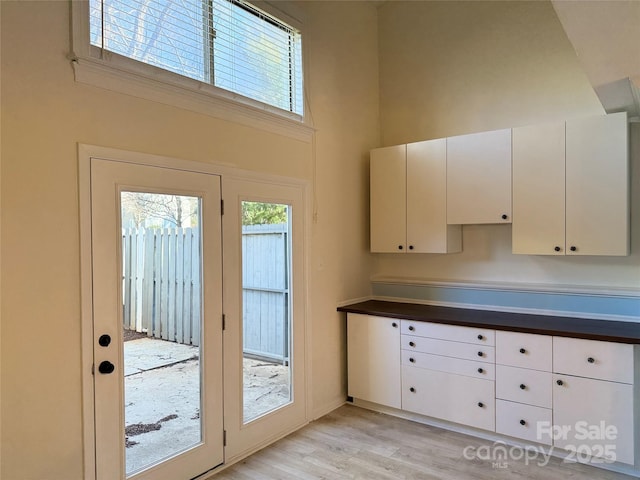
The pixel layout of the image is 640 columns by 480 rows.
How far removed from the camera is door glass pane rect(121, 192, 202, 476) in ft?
7.71

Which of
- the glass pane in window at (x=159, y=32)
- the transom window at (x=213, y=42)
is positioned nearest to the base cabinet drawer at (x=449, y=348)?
the transom window at (x=213, y=42)

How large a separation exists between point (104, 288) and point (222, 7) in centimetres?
205

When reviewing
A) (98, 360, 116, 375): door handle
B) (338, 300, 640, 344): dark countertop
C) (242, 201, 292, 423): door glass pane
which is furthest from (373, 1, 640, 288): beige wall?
(98, 360, 116, 375): door handle

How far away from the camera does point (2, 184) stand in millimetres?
1854

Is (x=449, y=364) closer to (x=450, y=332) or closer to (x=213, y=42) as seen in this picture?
(x=450, y=332)

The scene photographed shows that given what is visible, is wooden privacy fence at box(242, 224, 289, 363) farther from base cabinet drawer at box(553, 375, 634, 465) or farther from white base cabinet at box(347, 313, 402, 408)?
base cabinet drawer at box(553, 375, 634, 465)

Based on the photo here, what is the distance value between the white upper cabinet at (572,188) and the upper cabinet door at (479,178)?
8 cm

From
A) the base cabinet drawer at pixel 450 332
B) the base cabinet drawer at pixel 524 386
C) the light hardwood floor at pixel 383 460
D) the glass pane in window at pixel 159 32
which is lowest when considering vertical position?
the light hardwood floor at pixel 383 460

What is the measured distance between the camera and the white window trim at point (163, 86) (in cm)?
212

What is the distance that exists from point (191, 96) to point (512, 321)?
2.78m

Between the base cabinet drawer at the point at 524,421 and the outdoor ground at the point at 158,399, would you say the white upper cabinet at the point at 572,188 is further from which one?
the outdoor ground at the point at 158,399

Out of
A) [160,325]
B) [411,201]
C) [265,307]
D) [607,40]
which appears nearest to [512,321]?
[411,201]

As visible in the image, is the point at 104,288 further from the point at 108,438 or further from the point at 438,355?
the point at 438,355

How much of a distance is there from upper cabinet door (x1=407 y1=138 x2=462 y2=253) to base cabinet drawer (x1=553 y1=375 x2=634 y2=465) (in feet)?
4.51
